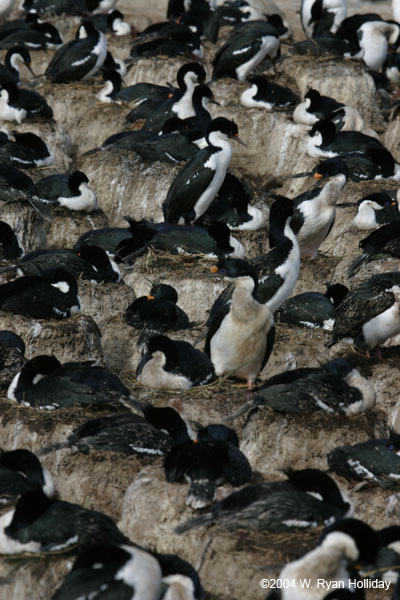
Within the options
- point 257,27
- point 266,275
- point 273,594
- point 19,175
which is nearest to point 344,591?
point 273,594

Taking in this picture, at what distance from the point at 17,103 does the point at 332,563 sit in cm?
1351

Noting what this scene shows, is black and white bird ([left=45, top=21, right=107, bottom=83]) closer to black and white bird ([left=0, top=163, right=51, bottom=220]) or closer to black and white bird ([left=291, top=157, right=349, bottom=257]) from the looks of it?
black and white bird ([left=0, top=163, right=51, bottom=220])

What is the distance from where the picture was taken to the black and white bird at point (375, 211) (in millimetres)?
18406

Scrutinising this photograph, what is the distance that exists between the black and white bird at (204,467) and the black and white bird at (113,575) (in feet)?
4.30

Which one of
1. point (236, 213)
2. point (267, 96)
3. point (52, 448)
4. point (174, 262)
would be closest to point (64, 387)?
point (52, 448)

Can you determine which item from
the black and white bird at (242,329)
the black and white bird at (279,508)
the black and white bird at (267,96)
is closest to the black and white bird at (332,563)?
the black and white bird at (279,508)

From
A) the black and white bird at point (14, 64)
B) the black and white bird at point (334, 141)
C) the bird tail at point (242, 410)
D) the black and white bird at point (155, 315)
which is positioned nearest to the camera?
the bird tail at point (242, 410)

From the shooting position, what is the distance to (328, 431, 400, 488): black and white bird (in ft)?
36.2

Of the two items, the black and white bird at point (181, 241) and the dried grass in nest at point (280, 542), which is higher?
the dried grass in nest at point (280, 542)

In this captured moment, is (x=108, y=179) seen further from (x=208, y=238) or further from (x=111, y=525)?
(x=111, y=525)

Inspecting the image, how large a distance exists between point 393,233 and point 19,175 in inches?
180

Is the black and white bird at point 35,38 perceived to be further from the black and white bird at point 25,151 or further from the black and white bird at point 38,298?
the black and white bird at point 38,298

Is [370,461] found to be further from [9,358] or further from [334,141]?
[334,141]

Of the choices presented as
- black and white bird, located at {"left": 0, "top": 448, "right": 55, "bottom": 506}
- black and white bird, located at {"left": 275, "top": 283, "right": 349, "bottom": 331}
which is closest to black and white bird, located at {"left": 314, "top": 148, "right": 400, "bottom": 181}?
black and white bird, located at {"left": 275, "top": 283, "right": 349, "bottom": 331}
